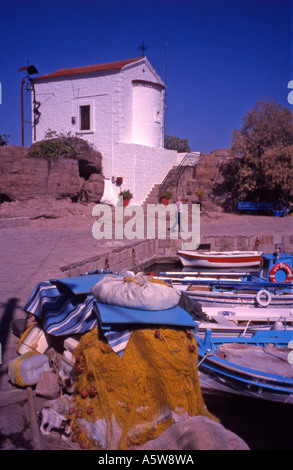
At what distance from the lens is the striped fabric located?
484 centimetres

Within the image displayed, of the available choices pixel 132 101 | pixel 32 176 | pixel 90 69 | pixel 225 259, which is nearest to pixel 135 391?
pixel 225 259

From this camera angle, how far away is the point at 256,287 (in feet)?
29.4

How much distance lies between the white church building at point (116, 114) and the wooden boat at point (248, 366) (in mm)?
19601

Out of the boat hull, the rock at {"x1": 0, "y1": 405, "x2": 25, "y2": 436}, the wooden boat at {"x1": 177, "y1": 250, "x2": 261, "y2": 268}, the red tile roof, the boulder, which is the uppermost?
the red tile roof

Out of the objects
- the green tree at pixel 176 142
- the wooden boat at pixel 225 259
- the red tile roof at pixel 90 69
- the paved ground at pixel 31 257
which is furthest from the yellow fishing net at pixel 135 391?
the green tree at pixel 176 142

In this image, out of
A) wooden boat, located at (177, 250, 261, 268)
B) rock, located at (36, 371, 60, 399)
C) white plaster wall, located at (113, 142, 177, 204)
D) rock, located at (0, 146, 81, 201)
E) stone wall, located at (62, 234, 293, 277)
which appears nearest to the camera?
rock, located at (36, 371, 60, 399)

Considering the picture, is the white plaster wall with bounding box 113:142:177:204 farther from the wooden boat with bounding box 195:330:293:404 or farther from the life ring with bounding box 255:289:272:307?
the wooden boat with bounding box 195:330:293:404

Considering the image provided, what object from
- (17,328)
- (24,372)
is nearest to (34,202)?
(17,328)

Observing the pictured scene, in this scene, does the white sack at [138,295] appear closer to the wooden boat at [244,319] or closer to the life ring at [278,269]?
the wooden boat at [244,319]

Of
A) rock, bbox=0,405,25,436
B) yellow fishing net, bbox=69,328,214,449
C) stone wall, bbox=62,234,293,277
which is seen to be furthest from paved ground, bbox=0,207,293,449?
stone wall, bbox=62,234,293,277

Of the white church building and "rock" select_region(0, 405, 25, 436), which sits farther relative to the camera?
the white church building

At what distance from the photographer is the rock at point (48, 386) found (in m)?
4.50

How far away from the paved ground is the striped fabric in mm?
629

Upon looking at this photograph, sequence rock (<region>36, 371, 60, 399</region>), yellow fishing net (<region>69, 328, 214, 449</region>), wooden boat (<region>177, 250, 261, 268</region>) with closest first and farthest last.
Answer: yellow fishing net (<region>69, 328, 214, 449</region>), rock (<region>36, 371, 60, 399</region>), wooden boat (<region>177, 250, 261, 268</region>)
